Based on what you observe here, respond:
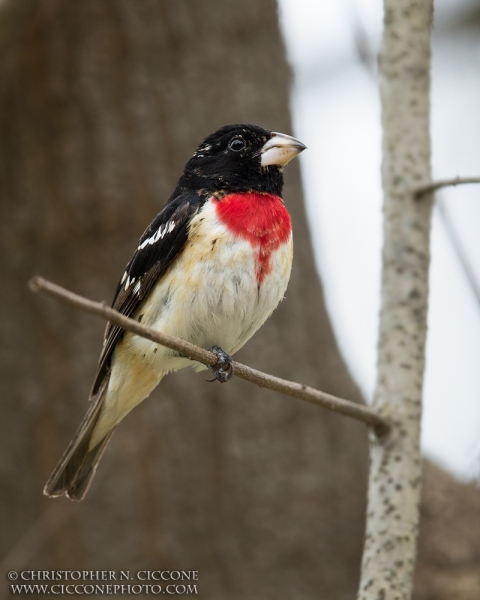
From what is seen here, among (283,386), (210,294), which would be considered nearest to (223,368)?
(210,294)

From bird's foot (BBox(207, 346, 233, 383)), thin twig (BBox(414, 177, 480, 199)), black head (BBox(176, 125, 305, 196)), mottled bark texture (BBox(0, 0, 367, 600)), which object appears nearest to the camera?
thin twig (BBox(414, 177, 480, 199))

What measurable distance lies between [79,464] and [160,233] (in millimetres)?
1268

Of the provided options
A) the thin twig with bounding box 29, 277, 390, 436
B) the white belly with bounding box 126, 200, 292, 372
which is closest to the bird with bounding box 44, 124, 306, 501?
the white belly with bounding box 126, 200, 292, 372

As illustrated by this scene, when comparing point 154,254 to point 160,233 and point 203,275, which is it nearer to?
point 160,233

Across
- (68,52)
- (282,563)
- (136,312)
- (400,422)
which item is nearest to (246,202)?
(136,312)

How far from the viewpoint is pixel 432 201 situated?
3.01m

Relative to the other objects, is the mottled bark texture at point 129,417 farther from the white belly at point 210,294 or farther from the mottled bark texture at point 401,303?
the mottled bark texture at point 401,303

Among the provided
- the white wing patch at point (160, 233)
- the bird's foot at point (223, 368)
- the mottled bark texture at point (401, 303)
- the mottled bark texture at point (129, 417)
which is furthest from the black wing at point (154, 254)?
the mottled bark texture at point (129, 417)

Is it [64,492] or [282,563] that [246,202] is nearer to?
[64,492]

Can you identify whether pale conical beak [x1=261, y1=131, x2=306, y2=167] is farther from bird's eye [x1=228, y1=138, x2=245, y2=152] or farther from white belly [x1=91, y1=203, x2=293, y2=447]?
white belly [x1=91, y1=203, x2=293, y2=447]

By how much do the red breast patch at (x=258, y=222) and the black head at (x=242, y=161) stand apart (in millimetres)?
118

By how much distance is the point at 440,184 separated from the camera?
9.42 feet

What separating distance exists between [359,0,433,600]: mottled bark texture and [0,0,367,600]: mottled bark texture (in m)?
2.22

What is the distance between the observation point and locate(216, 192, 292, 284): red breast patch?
3498mm
